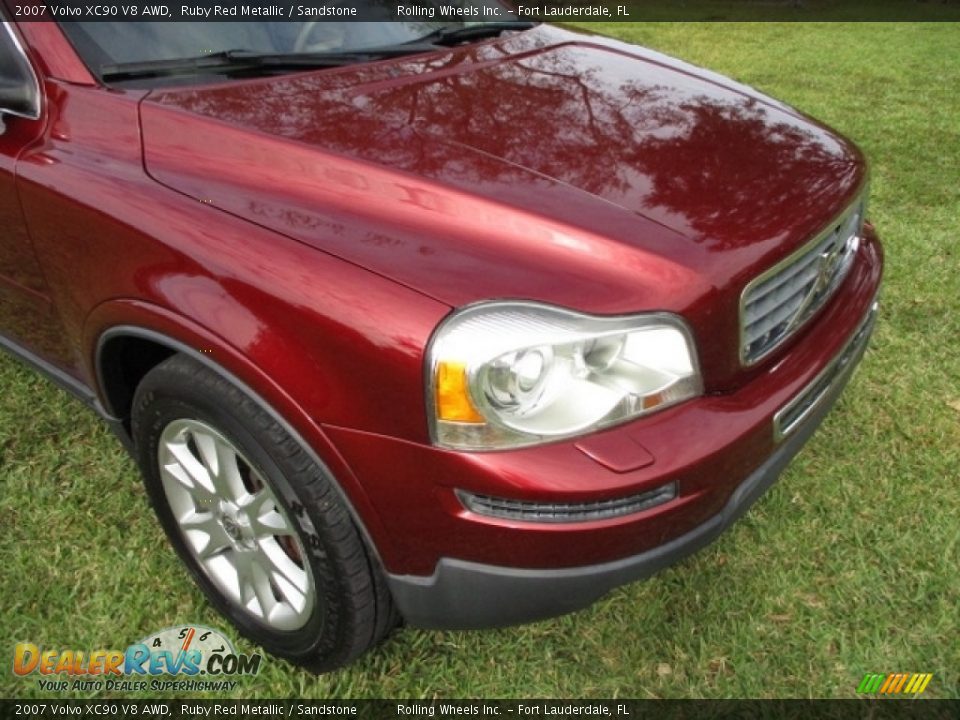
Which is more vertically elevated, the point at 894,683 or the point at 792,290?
the point at 792,290

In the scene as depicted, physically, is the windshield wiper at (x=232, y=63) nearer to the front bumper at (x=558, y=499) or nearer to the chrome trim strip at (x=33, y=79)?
the chrome trim strip at (x=33, y=79)

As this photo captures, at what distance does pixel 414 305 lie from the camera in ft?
4.74

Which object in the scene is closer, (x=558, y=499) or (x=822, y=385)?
(x=558, y=499)

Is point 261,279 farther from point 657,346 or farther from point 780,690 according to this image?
point 780,690

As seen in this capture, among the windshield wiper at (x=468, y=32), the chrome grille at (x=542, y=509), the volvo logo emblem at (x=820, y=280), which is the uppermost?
the windshield wiper at (x=468, y=32)

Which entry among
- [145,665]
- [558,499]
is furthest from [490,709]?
[145,665]

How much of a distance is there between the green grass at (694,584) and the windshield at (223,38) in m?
1.32

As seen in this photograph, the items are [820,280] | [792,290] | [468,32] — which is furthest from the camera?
[468,32]

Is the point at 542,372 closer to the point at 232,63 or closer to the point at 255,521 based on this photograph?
the point at 255,521

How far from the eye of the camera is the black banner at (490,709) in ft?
6.32

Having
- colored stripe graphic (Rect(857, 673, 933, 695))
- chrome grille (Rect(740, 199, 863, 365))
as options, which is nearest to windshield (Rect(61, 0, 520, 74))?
chrome grille (Rect(740, 199, 863, 365))

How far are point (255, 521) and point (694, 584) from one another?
3.98ft

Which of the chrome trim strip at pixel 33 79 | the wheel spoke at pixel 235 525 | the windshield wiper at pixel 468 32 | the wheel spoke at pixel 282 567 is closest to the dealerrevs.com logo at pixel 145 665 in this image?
the wheel spoke at pixel 235 525

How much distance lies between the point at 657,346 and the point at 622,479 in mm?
271
